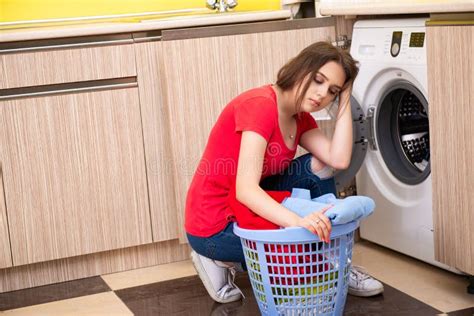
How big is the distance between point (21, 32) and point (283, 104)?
92 cm

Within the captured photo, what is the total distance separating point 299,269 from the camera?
2096 millimetres

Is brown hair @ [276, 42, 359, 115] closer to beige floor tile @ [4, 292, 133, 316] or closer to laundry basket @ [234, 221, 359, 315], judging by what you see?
laundry basket @ [234, 221, 359, 315]

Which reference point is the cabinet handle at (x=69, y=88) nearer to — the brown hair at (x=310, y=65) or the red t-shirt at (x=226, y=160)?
the red t-shirt at (x=226, y=160)

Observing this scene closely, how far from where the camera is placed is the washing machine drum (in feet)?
8.91

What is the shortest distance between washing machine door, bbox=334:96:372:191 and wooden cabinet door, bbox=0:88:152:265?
2.19ft

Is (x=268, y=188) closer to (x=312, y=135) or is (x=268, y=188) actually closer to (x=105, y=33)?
(x=312, y=135)

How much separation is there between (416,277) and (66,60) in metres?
1.30

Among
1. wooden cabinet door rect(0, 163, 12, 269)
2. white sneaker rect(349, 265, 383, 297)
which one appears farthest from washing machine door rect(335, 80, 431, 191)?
wooden cabinet door rect(0, 163, 12, 269)

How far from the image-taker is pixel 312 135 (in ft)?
7.88

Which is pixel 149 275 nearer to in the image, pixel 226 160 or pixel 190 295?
pixel 190 295

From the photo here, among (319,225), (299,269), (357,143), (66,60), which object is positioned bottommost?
(299,269)

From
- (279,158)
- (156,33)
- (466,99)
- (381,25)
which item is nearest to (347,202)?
(279,158)

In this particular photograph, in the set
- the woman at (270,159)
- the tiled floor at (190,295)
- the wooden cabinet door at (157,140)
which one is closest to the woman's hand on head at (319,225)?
the woman at (270,159)

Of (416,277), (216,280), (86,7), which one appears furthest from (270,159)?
(86,7)
